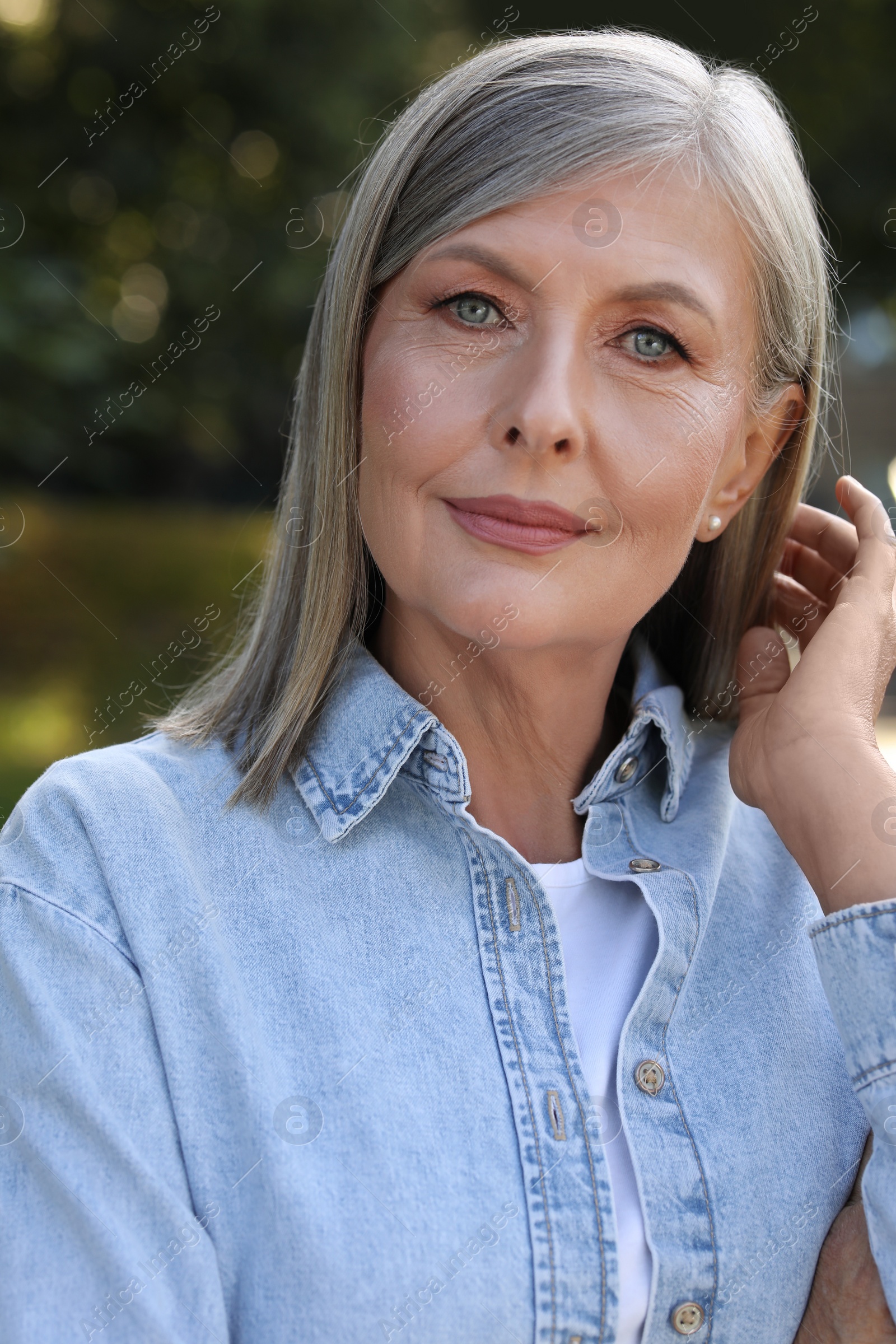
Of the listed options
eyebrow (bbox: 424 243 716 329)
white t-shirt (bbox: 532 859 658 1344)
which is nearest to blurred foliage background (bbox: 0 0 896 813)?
white t-shirt (bbox: 532 859 658 1344)

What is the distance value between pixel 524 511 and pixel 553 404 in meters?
0.15

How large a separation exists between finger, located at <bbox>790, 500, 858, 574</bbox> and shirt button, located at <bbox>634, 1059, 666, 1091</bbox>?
102 centimetres

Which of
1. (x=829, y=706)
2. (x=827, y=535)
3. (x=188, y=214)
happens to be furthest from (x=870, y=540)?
(x=188, y=214)

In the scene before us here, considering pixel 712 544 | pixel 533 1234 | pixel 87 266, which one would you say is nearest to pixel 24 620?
pixel 87 266

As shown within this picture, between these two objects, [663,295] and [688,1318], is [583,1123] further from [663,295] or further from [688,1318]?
[663,295]

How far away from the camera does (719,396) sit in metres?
1.88

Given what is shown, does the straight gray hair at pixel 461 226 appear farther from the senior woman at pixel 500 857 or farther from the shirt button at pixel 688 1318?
the shirt button at pixel 688 1318

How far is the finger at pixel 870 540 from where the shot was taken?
6.95 feet

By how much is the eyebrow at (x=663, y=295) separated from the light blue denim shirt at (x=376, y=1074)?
2.16 ft

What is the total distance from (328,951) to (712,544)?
112 cm

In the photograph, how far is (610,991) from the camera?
175 cm

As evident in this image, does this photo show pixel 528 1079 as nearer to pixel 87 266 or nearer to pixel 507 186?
pixel 507 186

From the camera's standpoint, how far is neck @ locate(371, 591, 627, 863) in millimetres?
1936

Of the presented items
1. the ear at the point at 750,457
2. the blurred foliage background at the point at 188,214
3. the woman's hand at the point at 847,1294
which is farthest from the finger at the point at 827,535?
the blurred foliage background at the point at 188,214
